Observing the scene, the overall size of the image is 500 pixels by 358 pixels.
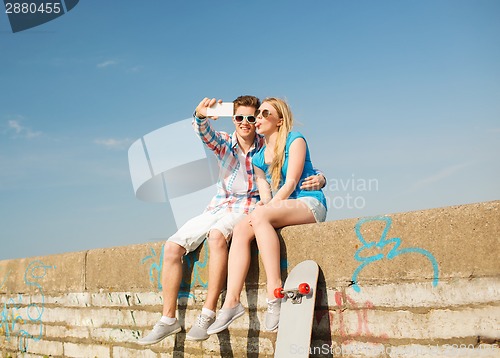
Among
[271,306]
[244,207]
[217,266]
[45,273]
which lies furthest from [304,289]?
[45,273]

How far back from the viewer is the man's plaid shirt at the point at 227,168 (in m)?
4.04

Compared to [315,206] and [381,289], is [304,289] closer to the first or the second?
[381,289]

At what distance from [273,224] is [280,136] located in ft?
2.12

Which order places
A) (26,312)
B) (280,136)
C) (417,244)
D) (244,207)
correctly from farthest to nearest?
1. (26,312)
2. (244,207)
3. (280,136)
4. (417,244)

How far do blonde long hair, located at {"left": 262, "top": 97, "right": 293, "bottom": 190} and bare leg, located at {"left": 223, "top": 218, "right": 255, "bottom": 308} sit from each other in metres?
0.40

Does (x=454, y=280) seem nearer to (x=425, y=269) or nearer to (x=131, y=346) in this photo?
(x=425, y=269)

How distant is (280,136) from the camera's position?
385cm

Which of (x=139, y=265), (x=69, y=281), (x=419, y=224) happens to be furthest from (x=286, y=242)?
(x=69, y=281)

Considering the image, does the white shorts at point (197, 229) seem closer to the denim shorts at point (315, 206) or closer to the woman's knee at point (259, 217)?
the woman's knee at point (259, 217)

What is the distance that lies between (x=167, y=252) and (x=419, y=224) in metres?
1.87

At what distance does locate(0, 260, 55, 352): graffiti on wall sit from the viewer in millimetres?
6043

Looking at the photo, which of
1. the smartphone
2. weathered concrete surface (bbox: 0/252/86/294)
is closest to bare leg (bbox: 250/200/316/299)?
the smartphone

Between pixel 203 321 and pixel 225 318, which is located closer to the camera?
pixel 225 318

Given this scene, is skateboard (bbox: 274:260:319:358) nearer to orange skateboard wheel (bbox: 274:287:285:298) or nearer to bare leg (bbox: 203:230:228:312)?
orange skateboard wheel (bbox: 274:287:285:298)
